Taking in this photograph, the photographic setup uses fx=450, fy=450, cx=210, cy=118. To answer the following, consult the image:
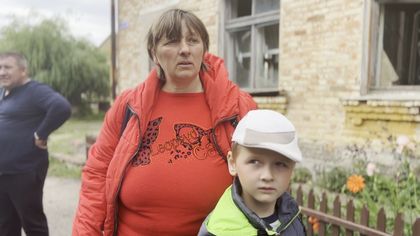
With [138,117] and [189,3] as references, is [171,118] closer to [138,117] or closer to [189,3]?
[138,117]

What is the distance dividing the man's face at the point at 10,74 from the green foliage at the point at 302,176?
11.0 feet

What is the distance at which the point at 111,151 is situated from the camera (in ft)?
6.21

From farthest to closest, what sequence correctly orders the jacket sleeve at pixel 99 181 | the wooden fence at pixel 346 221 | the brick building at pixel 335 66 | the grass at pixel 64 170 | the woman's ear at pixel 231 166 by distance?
the grass at pixel 64 170 < the brick building at pixel 335 66 < the wooden fence at pixel 346 221 < the jacket sleeve at pixel 99 181 < the woman's ear at pixel 231 166

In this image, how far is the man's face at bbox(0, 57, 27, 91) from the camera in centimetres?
377

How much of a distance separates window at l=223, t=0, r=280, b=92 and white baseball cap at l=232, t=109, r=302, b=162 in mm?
4878

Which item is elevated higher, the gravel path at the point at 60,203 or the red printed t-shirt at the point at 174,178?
the red printed t-shirt at the point at 174,178

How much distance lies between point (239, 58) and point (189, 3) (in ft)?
4.48

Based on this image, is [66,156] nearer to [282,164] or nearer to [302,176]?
[302,176]

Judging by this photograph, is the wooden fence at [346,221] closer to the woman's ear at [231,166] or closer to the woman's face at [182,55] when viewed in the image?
the woman's ear at [231,166]

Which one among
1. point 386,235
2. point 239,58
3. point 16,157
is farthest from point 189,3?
point 386,235

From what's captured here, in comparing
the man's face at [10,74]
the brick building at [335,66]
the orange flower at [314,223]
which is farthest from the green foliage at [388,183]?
the man's face at [10,74]

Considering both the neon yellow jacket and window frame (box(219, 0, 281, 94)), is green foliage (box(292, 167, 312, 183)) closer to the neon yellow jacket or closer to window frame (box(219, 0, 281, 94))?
window frame (box(219, 0, 281, 94))

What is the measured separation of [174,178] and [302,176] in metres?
4.14

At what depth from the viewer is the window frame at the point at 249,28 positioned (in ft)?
21.1
